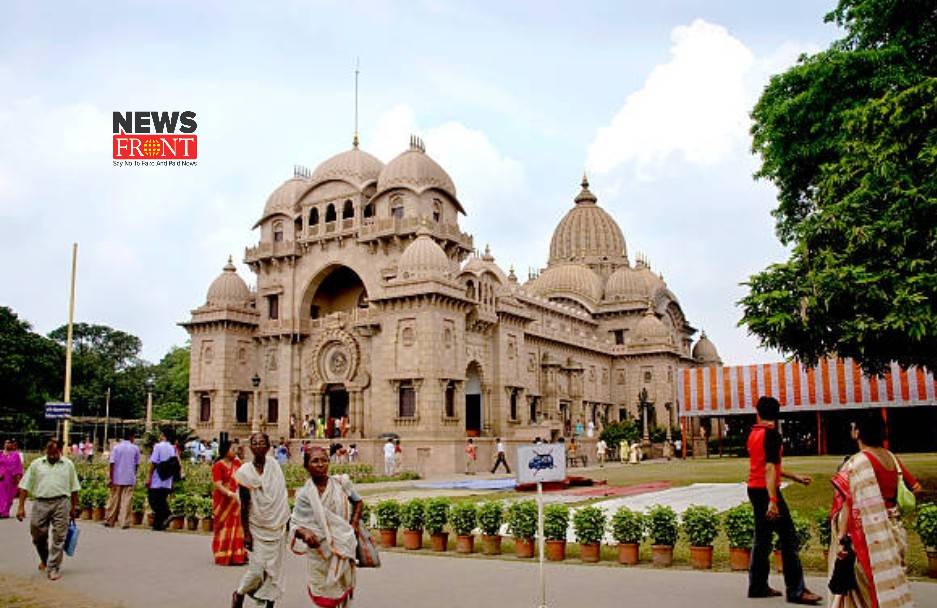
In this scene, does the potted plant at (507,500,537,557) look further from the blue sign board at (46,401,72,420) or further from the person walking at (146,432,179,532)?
the blue sign board at (46,401,72,420)

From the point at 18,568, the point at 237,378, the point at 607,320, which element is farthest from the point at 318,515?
the point at 607,320

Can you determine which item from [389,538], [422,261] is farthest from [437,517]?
[422,261]

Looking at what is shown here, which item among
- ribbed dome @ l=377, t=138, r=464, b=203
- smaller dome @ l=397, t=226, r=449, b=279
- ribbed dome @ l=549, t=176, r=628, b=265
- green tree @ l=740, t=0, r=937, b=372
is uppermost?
ribbed dome @ l=549, t=176, r=628, b=265

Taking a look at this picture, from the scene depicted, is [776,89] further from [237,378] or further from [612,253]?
[612,253]

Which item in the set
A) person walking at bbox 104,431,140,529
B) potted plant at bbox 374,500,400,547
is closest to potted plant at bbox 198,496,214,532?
person walking at bbox 104,431,140,529

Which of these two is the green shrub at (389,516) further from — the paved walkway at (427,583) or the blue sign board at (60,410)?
the blue sign board at (60,410)

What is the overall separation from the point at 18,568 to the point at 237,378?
32564 millimetres

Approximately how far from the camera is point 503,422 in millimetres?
40125

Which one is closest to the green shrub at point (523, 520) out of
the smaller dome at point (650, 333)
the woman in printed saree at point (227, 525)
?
the woman in printed saree at point (227, 525)

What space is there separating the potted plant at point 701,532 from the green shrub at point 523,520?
2.18m

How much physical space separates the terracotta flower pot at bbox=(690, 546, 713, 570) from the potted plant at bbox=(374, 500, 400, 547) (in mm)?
4635

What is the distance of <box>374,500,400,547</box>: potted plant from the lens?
1280cm

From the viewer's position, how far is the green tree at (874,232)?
48.9 ft

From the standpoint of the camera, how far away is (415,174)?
40.1m
